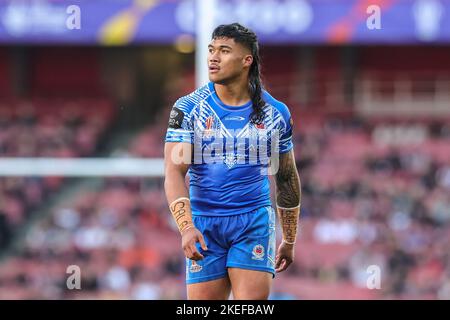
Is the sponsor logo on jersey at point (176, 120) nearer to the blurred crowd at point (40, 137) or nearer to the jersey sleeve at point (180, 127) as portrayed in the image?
the jersey sleeve at point (180, 127)

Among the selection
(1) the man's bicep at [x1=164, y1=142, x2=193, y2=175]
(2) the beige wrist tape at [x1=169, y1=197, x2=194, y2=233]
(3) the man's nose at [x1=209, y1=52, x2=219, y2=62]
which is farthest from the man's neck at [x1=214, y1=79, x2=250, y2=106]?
(2) the beige wrist tape at [x1=169, y1=197, x2=194, y2=233]

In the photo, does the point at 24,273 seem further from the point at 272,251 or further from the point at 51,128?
the point at 272,251

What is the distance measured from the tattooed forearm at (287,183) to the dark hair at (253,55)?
0.26m

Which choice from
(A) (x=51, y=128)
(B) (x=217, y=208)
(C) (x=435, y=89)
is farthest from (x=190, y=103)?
(C) (x=435, y=89)

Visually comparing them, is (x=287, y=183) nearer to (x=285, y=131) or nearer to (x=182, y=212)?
(x=285, y=131)

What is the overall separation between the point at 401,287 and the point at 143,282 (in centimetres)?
347

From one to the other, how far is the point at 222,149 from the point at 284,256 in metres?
0.67

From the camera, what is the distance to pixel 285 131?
194 inches

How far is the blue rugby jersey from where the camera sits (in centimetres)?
480

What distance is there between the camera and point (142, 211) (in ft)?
52.7

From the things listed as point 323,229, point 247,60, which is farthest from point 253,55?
point 323,229

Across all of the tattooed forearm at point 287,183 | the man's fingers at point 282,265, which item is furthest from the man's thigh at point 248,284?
the tattooed forearm at point 287,183

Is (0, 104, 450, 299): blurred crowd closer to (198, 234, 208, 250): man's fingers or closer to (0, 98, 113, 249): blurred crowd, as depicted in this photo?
(0, 98, 113, 249): blurred crowd

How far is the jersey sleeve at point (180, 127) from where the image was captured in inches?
187
